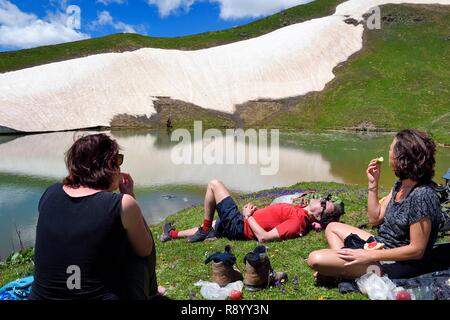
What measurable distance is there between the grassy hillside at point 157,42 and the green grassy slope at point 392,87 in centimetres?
2180

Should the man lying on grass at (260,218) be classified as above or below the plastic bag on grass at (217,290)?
above

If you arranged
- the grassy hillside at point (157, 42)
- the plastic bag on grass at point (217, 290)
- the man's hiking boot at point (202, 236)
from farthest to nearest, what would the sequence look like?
the grassy hillside at point (157, 42) → the man's hiking boot at point (202, 236) → the plastic bag on grass at point (217, 290)

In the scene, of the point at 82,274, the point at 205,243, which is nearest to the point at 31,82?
the point at 205,243

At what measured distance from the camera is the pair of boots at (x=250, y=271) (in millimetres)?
6883

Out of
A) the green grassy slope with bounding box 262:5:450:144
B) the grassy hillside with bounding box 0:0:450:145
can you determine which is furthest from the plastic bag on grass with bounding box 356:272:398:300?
the green grassy slope with bounding box 262:5:450:144

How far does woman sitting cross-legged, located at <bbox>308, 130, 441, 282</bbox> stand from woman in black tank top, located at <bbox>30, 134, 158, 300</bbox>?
3154 millimetres

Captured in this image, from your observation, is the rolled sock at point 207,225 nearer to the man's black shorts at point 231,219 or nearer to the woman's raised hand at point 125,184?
the man's black shorts at point 231,219

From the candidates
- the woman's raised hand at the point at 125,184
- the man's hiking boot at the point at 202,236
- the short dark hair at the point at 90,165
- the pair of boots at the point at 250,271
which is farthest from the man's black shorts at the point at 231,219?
the short dark hair at the point at 90,165

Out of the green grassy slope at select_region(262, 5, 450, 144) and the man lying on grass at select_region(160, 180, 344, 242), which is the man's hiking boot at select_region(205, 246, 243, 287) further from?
the green grassy slope at select_region(262, 5, 450, 144)

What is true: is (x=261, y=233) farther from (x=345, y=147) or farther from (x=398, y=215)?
(x=345, y=147)

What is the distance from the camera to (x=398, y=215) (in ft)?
20.8

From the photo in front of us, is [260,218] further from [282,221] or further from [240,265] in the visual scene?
[240,265]

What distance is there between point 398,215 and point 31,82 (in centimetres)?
6419

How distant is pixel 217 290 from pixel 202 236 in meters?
3.80
